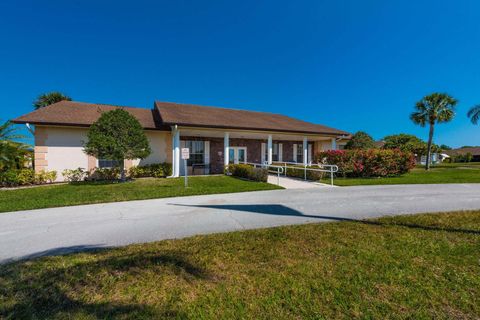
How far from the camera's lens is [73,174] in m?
11.7

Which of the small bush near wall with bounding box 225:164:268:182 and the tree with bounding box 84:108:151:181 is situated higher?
the tree with bounding box 84:108:151:181

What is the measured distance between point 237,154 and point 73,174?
1070 cm

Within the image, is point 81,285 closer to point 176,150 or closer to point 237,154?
point 176,150

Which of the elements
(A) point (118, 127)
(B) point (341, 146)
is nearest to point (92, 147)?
(A) point (118, 127)

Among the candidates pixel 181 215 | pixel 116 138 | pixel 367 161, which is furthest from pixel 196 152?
pixel 367 161

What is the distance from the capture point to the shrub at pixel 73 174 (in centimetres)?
1158

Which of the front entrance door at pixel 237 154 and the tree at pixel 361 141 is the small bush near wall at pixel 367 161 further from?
the tree at pixel 361 141

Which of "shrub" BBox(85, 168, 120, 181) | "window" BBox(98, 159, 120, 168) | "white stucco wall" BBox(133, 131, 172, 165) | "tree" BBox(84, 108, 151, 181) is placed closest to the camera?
"tree" BBox(84, 108, 151, 181)

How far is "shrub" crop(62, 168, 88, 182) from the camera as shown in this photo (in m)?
11.6

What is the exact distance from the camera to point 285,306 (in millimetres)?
2174

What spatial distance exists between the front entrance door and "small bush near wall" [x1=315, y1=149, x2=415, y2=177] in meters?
6.67

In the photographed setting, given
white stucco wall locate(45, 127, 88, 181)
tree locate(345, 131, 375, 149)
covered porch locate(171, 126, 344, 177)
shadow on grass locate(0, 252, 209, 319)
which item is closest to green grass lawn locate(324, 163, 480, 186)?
covered porch locate(171, 126, 344, 177)

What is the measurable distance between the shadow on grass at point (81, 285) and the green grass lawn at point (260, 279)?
0.01 meters

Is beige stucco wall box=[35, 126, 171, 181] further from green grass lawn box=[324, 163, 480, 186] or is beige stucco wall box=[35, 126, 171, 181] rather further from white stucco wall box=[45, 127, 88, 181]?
green grass lawn box=[324, 163, 480, 186]
